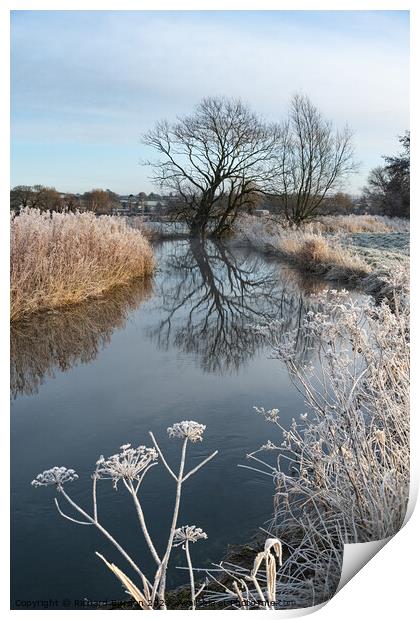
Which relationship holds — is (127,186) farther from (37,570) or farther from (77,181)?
(37,570)

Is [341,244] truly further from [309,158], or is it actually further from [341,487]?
[341,487]

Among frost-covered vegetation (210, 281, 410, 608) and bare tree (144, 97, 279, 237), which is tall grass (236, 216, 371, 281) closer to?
bare tree (144, 97, 279, 237)

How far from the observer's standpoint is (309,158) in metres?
3.32

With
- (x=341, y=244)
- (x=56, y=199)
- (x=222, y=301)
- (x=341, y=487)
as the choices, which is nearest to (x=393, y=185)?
(x=341, y=487)

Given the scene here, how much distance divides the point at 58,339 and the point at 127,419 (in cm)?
123

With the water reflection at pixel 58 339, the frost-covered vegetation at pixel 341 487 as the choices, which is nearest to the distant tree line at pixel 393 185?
the frost-covered vegetation at pixel 341 487

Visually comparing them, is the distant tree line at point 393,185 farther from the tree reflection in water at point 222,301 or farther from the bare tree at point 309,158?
the tree reflection in water at point 222,301

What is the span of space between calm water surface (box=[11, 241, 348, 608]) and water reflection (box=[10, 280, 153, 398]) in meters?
0.01

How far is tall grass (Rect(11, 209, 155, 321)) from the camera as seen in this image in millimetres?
3609

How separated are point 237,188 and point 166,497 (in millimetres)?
2044

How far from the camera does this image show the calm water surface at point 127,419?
6.43ft

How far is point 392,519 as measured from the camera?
6.18 feet

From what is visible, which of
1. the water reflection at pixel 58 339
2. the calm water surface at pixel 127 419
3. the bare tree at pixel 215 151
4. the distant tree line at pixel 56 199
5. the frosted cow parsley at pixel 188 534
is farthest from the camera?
the water reflection at pixel 58 339

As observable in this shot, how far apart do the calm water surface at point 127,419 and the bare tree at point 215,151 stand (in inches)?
43.9
